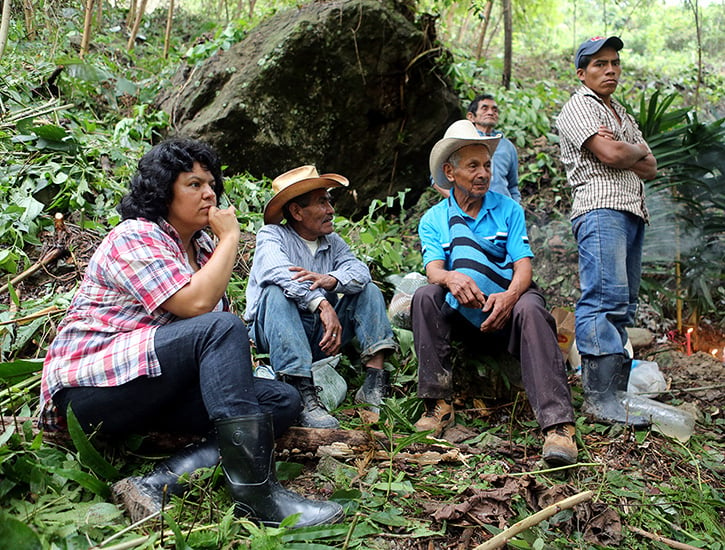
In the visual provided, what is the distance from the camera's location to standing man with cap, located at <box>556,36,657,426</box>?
3141 mm

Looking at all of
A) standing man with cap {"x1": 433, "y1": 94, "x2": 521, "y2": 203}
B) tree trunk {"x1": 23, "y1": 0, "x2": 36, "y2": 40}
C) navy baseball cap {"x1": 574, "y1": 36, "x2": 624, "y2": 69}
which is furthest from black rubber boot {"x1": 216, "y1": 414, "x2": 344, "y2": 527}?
tree trunk {"x1": 23, "y1": 0, "x2": 36, "y2": 40}

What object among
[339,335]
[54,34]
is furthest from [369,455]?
[54,34]

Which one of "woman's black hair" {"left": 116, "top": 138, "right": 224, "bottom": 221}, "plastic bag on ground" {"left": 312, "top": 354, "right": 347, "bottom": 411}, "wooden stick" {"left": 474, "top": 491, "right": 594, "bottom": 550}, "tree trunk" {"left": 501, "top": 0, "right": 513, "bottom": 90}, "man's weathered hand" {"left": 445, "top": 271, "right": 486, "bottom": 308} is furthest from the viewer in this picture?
"tree trunk" {"left": 501, "top": 0, "right": 513, "bottom": 90}

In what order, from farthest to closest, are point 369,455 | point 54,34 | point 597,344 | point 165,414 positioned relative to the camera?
point 54,34
point 597,344
point 369,455
point 165,414

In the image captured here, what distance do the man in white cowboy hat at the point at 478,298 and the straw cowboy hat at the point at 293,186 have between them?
2.05ft

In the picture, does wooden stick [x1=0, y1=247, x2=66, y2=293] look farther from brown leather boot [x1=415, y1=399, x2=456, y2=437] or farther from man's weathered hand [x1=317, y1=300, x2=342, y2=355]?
brown leather boot [x1=415, y1=399, x2=456, y2=437]

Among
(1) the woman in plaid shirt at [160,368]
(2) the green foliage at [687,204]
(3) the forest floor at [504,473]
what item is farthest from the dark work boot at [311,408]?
(2) the green foliage at [687,204]

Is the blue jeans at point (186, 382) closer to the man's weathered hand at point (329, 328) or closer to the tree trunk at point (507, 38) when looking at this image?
the man's weathered hand at point (329, 328)

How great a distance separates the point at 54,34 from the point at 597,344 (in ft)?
21.9

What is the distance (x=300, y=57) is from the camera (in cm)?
581

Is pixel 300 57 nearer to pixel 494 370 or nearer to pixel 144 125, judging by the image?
pixel 144 125

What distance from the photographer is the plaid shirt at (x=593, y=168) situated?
3.32 metres

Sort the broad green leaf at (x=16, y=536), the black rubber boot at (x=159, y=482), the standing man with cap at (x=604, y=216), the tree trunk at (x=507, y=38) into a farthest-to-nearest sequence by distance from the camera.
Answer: the tree trunk at (x=507, y=38) → the standing man with cap at (x=604, y=216) → the black rubber boot at (x=159, y=482) → the broad green leaf at (x=16, y=536)

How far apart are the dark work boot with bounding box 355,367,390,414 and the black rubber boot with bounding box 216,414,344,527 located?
1.17 m
